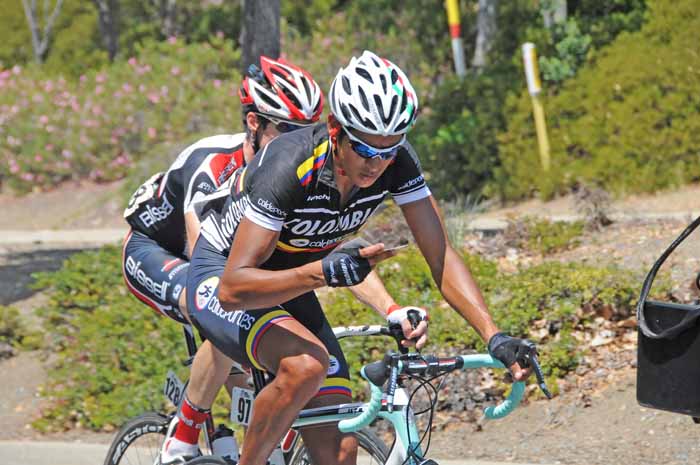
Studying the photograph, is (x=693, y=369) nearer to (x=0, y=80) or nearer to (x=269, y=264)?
(x=269, y=264)

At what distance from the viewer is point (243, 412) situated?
4.59m

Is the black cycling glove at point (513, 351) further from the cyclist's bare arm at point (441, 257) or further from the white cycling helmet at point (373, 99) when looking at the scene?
the white cycling helmet at point (373, 99)

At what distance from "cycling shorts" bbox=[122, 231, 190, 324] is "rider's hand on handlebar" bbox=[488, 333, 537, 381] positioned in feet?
5.93

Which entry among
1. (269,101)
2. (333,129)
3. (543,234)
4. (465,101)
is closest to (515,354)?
(333,129)

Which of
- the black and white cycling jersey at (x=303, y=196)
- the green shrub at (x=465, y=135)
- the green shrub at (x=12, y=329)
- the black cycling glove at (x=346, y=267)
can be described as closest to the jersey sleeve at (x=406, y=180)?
the black and white cycling jersey at (x=303, y=196)

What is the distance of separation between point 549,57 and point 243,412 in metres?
8.81

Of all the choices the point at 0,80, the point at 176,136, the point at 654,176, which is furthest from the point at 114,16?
the point at 654,176

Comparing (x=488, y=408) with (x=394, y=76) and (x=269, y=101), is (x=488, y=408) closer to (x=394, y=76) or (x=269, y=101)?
(x=394, y=76)

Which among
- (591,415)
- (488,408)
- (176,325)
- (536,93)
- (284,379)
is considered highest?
(284,379)

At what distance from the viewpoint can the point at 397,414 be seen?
12.6 feet

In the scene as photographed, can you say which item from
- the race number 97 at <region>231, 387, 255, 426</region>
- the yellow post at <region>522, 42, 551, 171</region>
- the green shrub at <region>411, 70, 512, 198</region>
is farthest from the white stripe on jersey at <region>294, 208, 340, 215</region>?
the green shrub at <region>411, 70, 512, 198</region>

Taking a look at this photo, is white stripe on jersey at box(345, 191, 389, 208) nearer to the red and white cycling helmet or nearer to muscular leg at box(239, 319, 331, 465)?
muscular leg at box(239, 319, 331, 465)

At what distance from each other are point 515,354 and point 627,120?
8.05 meters

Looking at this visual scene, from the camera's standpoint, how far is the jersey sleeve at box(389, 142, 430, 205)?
4074 millimetres
